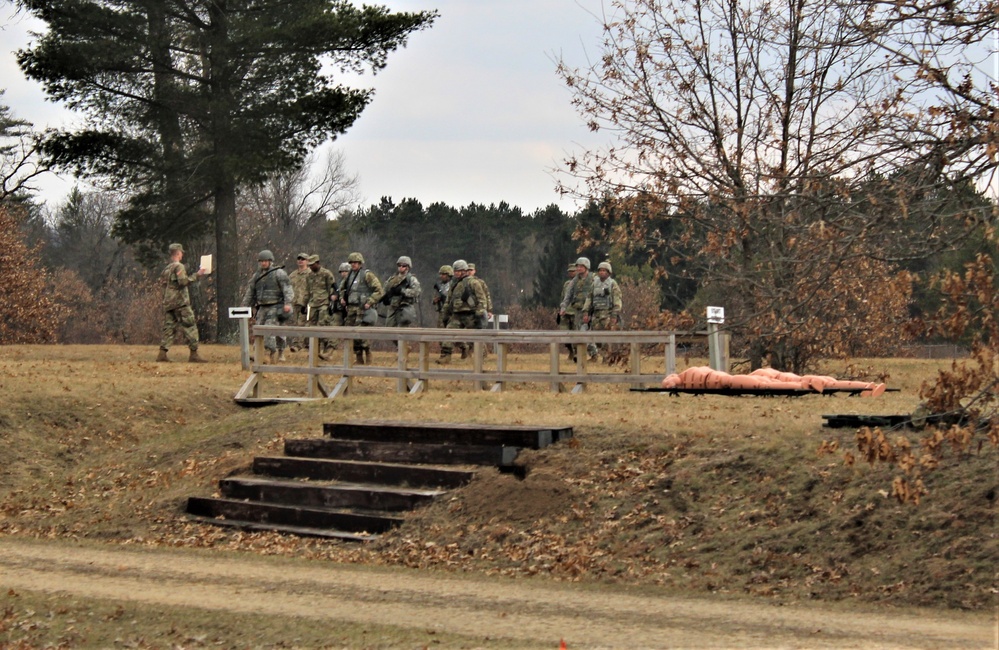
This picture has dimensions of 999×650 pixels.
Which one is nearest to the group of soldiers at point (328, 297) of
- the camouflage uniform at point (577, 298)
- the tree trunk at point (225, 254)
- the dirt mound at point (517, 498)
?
the camouflage uniform at point (577, 298)

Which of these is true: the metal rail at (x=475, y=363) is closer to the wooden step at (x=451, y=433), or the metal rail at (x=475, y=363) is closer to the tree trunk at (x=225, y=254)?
the wooden step at (x=451, y=433)

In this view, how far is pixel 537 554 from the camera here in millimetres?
12867

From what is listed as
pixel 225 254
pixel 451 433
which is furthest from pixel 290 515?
pixel 225 254

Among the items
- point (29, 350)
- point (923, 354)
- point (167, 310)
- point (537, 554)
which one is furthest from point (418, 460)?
point (923, 354)

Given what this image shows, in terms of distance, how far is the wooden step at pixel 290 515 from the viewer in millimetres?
14219

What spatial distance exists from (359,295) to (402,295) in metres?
0.82

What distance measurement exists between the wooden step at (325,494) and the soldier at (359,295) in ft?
35.0

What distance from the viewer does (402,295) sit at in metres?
26.8

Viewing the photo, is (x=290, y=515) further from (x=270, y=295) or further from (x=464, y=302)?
(x=464, y=302)

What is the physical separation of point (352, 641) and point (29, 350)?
72.9ft

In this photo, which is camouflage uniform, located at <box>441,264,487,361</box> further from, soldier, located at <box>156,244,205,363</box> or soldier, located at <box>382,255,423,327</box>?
soldier, located at <box>156,244,205,363</box>

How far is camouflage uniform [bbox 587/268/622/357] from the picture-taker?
25.7m

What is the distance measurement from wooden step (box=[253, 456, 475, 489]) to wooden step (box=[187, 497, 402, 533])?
725 mm

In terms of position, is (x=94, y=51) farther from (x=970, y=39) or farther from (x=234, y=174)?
(x=970, y=39)
